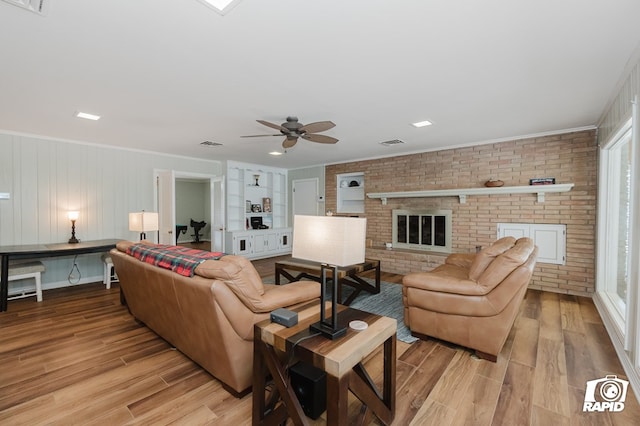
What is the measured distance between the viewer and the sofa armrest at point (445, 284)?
97.8 inches

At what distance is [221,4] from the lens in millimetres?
1640

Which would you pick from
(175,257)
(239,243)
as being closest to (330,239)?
(175,257)

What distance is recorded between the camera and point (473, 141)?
501 centimetres

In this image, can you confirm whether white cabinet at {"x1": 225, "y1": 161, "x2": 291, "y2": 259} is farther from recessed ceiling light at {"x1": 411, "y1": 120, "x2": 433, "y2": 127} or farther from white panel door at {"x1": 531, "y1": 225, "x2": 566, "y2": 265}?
white panel door at {"x1": 531, "y1": 225, "x2": 566, "y2": 265}

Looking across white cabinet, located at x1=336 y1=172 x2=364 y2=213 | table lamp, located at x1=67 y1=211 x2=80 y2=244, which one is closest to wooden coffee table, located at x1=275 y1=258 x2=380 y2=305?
white cabinet, located at x1=336 y1=172 x2=364 y2=213

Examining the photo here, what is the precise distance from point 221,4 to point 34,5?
1.05m

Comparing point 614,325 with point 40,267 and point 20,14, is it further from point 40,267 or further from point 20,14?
point 40,267

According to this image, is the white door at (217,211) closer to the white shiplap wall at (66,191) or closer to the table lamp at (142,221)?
the white shiplap wall at (66,191)

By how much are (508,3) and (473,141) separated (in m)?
3.72

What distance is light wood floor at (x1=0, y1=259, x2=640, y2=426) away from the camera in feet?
5.96

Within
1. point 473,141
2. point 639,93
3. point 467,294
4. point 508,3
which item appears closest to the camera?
point 508,3

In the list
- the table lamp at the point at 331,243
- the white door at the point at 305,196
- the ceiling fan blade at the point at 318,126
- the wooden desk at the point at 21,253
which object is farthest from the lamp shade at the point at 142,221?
the white door at the point at 305,196

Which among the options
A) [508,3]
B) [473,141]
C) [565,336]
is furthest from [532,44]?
[473,141]

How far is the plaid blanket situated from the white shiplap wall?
10.5 ft
